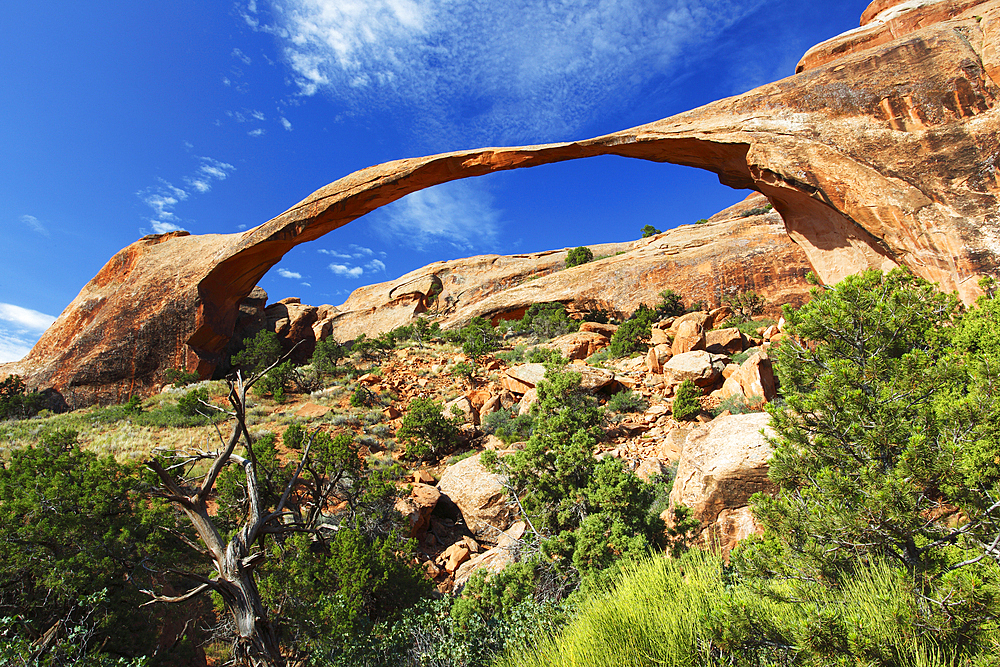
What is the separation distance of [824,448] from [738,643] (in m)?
1.98

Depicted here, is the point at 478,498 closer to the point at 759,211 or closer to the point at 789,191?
the point at 789,191

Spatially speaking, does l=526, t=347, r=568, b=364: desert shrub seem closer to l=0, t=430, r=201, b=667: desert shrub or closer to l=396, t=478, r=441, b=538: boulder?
l=396, t=478, r=441, b=538: boulder

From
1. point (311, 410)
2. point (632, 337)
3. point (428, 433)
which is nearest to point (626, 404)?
point (632, 337)

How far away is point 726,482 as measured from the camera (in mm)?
5477

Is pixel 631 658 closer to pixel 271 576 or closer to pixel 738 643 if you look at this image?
pixel 738 643

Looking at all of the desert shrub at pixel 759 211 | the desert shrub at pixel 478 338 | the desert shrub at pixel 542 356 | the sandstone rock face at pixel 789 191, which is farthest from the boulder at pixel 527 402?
the desert shrub at pixel 759 211

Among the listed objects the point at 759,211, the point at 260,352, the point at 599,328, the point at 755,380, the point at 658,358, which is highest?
the point at 759,211

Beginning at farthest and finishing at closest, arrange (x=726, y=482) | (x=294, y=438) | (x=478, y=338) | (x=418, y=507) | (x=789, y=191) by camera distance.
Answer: (x=478, y=338), (x=294, y=438), (x=789, y=191), (x=418, y=507), (x=726, y=482)

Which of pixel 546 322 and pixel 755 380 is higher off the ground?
pixel 546 322

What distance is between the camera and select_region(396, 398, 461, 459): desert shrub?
11.0 metres

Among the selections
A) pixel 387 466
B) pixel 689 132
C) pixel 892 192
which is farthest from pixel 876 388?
pixel 387 466

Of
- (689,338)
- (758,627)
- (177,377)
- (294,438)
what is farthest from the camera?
(177,377)

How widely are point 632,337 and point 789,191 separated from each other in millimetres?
7262

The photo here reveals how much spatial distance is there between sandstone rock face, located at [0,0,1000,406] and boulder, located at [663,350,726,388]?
3.05 meters
